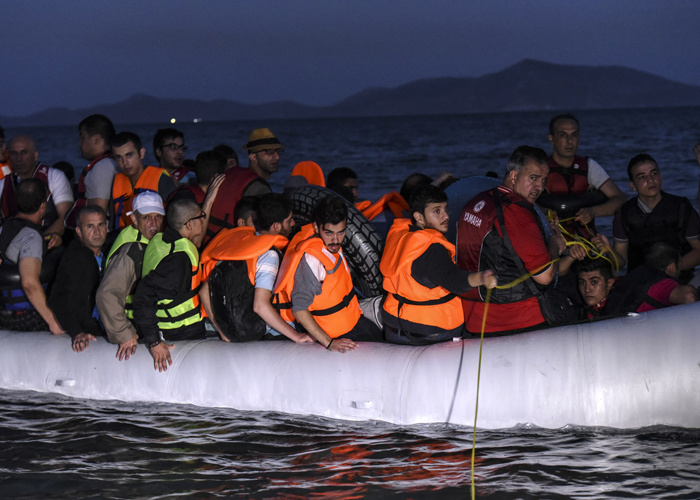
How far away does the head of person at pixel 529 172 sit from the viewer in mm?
4418

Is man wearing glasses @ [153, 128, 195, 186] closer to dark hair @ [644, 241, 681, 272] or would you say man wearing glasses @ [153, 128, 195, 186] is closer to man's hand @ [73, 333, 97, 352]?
man's hand @ [73, 333, 97, 352]

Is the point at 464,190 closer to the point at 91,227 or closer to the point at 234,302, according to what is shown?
the point at 234,302

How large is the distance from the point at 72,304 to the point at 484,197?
282cm

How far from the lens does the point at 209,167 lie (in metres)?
6.10

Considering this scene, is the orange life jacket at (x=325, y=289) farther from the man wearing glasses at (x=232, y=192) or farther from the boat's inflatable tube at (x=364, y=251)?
the man wearing glasses at (x=232, y=192)

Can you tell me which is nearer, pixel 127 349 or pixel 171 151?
pixel 127 349

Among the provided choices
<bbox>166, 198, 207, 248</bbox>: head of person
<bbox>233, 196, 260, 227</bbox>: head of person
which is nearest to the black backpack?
<bbox>166, 198, 207, 248</bbox>: head of person

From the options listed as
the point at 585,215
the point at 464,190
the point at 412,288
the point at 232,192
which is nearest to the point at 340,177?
the point at 232,192

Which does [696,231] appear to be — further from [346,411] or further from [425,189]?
[346,411]

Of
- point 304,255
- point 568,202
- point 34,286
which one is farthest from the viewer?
point 568,202

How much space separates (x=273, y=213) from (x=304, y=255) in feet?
1.19

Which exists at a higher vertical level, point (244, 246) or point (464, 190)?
point (464, 190)

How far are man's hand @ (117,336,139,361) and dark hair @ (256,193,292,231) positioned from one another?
1.19 m

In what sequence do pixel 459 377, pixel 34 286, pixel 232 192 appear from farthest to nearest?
pixel 232 192 → pixel 34 286 → pixel 459 377
